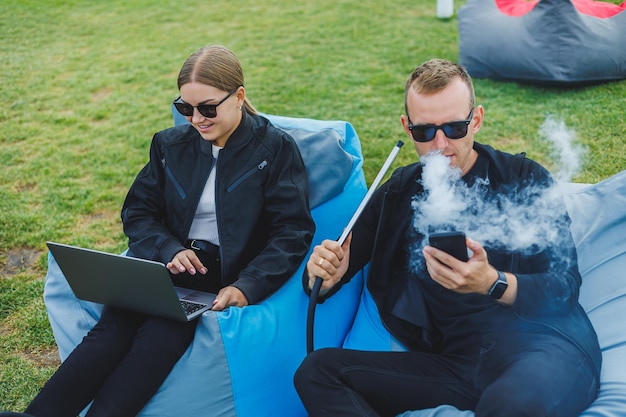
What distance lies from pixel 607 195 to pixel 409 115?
0.99 metres

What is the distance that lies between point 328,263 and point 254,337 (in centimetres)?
43

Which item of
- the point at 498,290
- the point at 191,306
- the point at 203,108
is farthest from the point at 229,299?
the point at 498,290

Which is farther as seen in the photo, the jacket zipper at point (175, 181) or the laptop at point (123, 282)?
the jacket zipper at point (175, 181)

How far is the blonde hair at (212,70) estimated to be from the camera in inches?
107

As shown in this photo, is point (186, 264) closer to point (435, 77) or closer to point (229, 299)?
point (229, 299)

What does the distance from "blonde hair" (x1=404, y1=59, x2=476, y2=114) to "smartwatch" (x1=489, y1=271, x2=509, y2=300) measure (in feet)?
2.02

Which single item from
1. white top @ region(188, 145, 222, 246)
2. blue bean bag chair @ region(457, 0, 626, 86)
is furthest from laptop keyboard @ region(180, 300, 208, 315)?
blue bean bag chair @ region(457, 0, 626, 86)

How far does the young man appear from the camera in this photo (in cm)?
196

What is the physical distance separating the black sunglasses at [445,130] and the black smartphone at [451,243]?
47 centimetres

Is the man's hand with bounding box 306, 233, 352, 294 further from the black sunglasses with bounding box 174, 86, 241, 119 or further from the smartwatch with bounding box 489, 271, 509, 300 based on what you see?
the black sunglasses with bounding box 174, 86, 241, 119

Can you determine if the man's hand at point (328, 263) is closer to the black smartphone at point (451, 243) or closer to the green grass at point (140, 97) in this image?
the black smartphone at point (451, 243)

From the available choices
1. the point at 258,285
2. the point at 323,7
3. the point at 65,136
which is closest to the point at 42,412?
the point at 258,285

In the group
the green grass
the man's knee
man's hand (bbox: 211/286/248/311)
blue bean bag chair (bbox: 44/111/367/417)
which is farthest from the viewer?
the green grass

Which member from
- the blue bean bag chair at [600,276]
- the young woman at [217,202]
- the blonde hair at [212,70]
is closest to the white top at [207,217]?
the young woman at [217,202]
